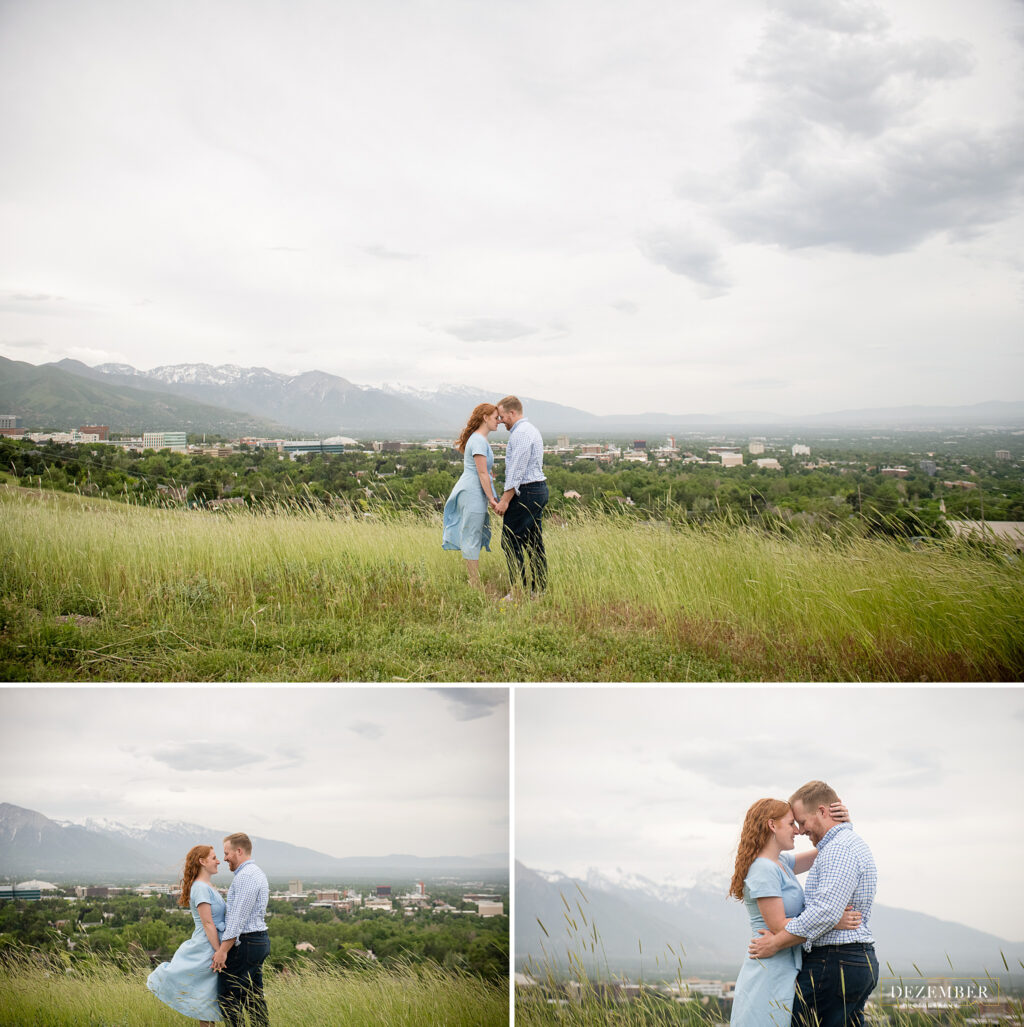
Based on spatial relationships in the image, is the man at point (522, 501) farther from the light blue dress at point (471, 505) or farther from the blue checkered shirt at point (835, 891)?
the blue checkered shirt at point (835, 891)

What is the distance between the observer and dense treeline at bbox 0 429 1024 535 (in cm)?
707

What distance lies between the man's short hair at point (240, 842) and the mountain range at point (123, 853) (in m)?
0.04

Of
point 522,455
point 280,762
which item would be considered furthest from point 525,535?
point 280,762

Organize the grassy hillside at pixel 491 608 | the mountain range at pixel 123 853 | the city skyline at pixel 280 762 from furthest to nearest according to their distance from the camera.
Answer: the grassy hillside at pixel 491 608 < the city skyline at pixel 280 762 < the mountain range at pixel 123 853

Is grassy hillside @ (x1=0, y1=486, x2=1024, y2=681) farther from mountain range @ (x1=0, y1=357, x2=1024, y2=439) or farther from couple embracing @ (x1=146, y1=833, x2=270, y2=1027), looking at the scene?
mountain range @ (x1=0, y1=357, x2=1024, y2=439)

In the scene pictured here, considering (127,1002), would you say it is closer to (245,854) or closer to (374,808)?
(245,854)

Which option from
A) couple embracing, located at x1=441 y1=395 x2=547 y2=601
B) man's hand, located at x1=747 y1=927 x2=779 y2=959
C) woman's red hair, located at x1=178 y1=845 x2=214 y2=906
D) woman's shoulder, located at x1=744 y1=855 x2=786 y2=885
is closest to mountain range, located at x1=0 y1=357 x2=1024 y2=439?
couple embracing, located at x1=441 y1=395 x2=547 y2=601

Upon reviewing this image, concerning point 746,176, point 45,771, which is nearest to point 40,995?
point 45,771

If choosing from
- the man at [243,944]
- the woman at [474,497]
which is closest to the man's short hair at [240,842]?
the man at [243,944]

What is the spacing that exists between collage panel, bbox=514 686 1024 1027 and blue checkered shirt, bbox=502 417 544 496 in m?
2.08

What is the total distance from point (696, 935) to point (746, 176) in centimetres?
668

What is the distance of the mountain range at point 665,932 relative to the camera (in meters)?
4.13

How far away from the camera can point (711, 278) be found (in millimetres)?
7754

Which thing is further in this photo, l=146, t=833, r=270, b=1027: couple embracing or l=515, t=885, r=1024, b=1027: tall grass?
l=146, t=833, r=270, b=1027: couple embracing
